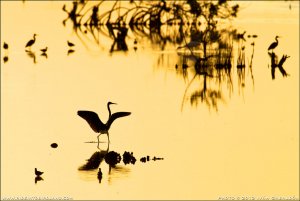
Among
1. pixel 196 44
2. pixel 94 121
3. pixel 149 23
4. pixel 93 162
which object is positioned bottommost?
pixel 93 162

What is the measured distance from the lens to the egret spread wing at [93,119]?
13.3 meters

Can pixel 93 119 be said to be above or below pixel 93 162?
above

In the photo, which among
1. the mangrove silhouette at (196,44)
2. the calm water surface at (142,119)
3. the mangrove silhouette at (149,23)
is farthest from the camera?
the mangrove silhouette at (149,23)

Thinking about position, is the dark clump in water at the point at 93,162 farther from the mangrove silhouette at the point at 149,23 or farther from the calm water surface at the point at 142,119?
the mangrove silhouette at the point at 149,23

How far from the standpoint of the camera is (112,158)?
12.6 meters

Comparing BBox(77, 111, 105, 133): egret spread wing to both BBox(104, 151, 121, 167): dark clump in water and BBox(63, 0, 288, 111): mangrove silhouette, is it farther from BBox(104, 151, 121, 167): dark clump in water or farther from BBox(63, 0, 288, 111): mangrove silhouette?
BBox(63, 0, 288, 111): mangrove silhouette

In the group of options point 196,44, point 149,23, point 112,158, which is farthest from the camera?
point 149,23

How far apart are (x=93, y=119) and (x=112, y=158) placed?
33.9 inches

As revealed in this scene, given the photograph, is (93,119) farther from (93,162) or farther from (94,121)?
(93,162)

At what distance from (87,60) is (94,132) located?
10.1 metres

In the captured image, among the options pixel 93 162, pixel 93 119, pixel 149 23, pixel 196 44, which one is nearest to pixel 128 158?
pixel 93 162

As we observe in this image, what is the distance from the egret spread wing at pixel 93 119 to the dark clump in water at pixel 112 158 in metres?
0.70

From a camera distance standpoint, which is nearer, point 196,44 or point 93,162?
point 93,162

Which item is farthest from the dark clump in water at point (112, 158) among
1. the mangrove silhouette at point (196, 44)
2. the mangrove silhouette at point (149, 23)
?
the mangrove silhouette at point (149, 23)
